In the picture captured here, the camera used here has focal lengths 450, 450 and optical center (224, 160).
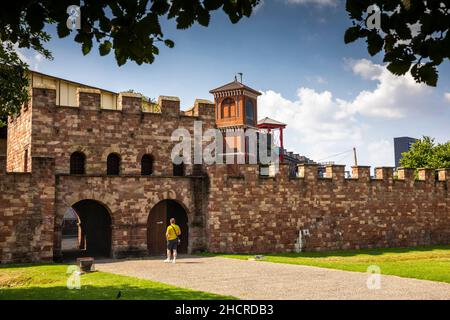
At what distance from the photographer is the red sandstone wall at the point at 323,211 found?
22078 mm

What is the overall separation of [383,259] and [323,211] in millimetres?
4372

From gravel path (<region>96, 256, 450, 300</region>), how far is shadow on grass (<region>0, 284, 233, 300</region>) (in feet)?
2.54

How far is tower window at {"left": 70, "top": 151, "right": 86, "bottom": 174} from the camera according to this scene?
2056 centimetres

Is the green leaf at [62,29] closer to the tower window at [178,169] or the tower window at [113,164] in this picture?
the tower window at [113,164]

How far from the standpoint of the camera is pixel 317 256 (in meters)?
21.7

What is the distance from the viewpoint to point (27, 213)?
18156 millimetres

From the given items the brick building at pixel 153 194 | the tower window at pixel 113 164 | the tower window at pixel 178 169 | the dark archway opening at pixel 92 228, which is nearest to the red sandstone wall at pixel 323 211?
the brick building at pixel 153 194

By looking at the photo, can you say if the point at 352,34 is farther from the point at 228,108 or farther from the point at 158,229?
the point at 228,108

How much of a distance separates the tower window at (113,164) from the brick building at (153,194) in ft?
0.15

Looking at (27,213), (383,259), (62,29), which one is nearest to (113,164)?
(27,213)

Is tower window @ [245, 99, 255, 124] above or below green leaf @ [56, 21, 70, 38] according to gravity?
above

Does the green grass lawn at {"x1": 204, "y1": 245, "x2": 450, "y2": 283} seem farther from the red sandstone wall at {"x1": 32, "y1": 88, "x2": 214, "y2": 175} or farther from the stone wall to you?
the red sandstone wall at {"x1": 32, "y1": 88, "x2": 214, "y2": 175}

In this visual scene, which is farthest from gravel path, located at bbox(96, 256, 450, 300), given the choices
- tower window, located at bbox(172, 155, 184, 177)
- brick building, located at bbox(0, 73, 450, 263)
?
tower window, located at bbox(172, 155, 184, 177)
